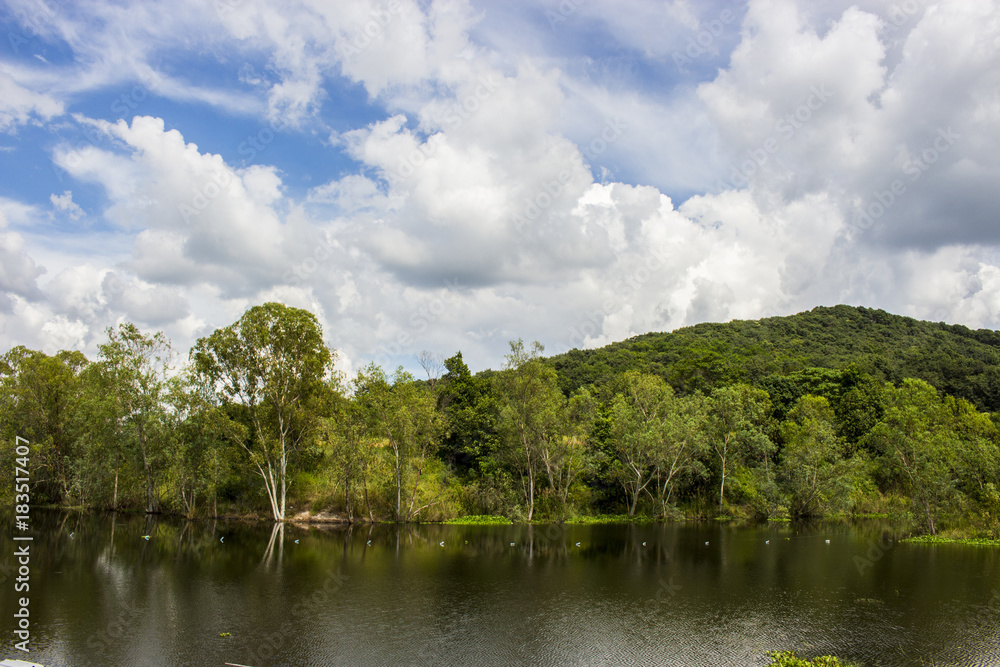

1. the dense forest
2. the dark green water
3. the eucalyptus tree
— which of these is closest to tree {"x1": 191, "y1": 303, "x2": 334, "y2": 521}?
the dense forest

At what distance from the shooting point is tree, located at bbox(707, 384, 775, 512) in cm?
5778

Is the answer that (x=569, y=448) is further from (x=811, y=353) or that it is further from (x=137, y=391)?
(x=811, y=353)

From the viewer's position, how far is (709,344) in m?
112

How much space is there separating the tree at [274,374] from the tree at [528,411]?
17571mm

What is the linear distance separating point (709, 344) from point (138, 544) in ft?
328

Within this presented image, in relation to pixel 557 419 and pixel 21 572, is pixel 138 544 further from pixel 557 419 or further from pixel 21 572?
pixel 557 419

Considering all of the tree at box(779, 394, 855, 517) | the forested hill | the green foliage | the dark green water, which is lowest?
the dark green water

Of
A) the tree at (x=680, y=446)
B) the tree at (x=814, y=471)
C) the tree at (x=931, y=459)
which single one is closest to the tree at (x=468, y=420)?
the tree at (x=680, y=446)

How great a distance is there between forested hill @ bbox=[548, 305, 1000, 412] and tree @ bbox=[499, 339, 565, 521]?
31.0 meters

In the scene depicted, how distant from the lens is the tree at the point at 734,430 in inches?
2275

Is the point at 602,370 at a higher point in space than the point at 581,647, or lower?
higher

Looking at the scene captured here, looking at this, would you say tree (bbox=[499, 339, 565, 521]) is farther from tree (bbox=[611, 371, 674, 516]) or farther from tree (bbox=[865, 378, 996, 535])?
tree (bbox=[865, 378, 996, 535])

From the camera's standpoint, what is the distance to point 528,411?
54938 mm

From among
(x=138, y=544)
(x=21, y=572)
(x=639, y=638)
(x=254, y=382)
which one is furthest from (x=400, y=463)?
(x=639, y=638)
